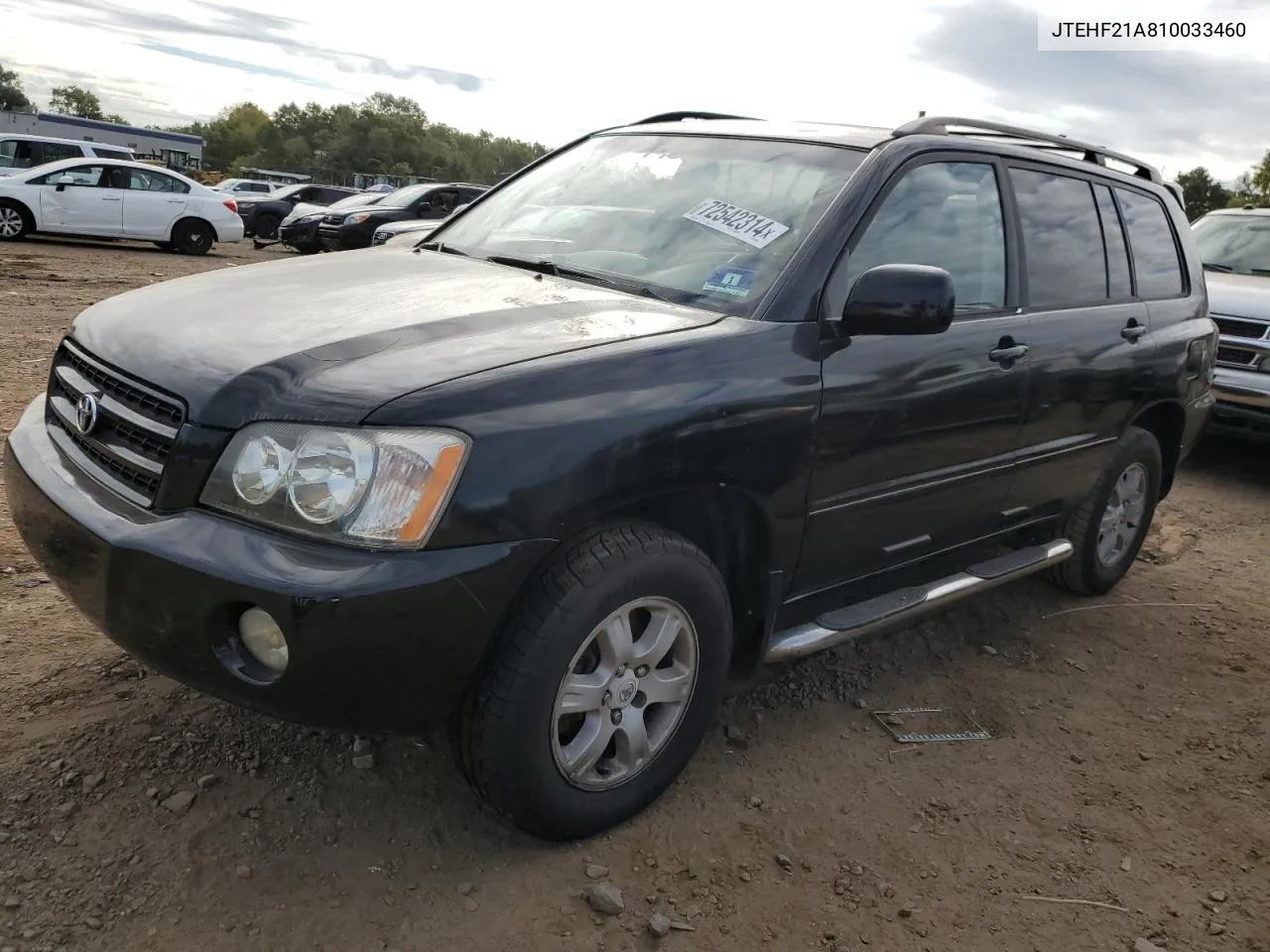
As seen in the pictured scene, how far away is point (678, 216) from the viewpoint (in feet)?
10.4

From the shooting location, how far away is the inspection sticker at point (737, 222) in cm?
297

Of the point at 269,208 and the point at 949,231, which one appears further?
the point at 269,208

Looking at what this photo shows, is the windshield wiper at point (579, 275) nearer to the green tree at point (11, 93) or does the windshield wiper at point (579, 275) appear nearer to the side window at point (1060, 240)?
the side window at point (1060, 240)

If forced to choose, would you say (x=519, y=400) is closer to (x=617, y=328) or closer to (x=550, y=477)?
(x=550, y=477)

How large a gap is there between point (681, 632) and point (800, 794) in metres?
0.67

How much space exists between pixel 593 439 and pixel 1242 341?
6238 millimetres

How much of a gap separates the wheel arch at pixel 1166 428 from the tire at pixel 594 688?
2.72 metres

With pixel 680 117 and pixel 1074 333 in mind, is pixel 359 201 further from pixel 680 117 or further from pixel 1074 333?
pixel 1074 333

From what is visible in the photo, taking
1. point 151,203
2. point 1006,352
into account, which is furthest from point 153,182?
point 1006,352

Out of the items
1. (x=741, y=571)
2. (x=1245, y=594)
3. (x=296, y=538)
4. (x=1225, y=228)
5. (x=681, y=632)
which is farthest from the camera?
(x=1225, y=228)

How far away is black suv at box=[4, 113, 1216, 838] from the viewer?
213 cm

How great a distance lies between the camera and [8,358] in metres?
6.93

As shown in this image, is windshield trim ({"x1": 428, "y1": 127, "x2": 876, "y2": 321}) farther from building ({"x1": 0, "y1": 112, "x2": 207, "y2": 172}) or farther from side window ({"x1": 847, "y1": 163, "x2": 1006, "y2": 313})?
building ({"x1": 0, "y1": 112, "x2": 207, "y2": 172})

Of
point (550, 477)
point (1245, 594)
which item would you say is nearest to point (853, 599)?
point (550, 477)
